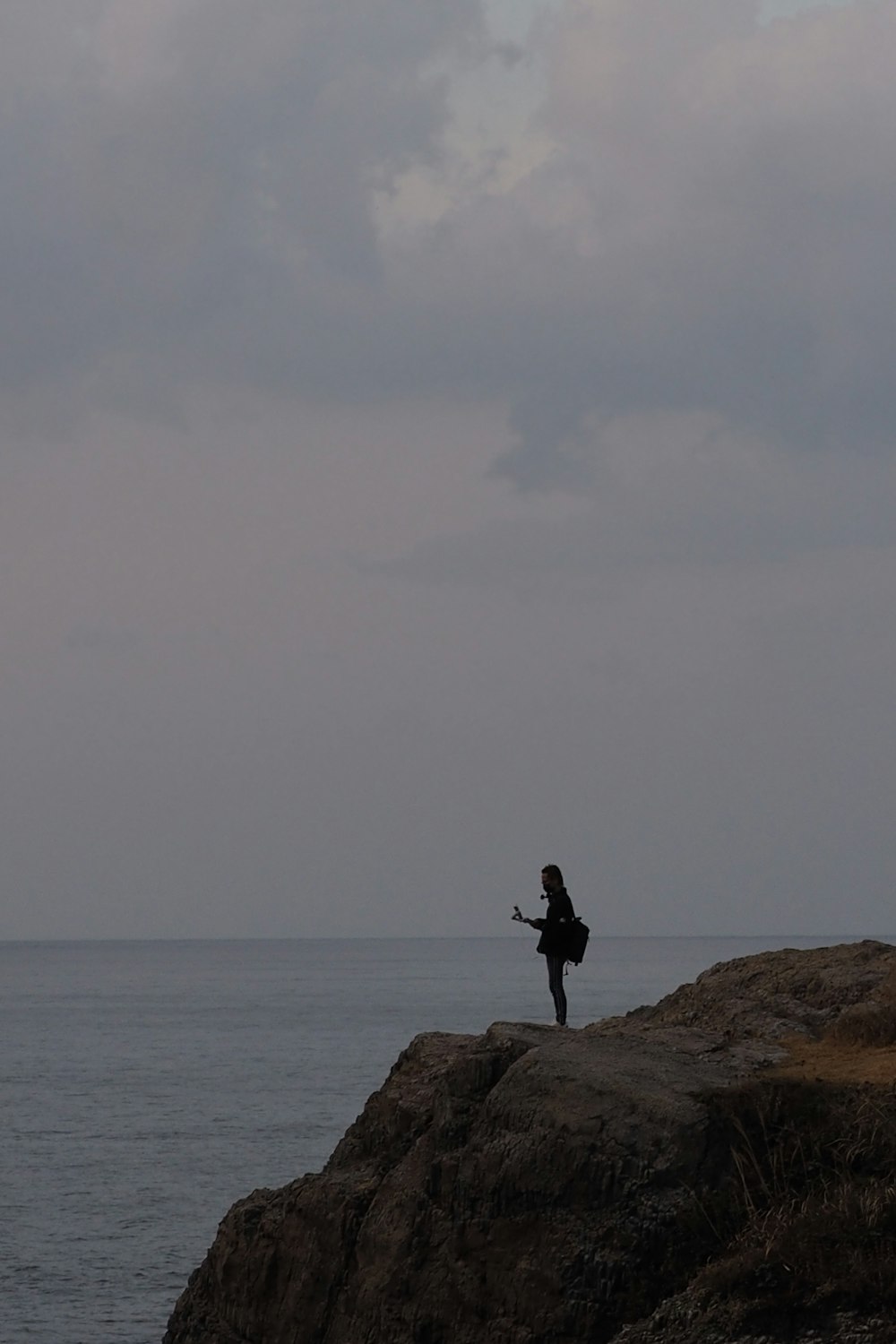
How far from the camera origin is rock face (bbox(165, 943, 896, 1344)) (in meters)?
12.7

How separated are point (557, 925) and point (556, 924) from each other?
0.11 ft

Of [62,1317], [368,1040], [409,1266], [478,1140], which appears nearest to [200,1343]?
[409,1266]

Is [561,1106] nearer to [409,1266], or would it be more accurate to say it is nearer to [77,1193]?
[409,1266]

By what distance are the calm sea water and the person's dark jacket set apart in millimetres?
9226

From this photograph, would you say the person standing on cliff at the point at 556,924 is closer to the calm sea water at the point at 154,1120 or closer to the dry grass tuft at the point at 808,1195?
the dry grass tuft at the point at 808,1195

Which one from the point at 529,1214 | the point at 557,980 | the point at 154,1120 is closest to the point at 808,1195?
the point at 529,1214

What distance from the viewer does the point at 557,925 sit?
19719mm

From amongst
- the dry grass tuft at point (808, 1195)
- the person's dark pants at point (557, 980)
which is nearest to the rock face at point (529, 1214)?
the dry grass tuft at point (808, 1195)

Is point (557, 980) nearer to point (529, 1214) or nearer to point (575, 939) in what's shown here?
point (575, 939)

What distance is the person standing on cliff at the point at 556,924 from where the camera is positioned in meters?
19.7

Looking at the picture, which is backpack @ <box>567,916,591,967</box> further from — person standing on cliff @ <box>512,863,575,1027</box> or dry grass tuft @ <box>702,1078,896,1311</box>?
dry grass tuft @ <box>702,1078,896,1311</box>

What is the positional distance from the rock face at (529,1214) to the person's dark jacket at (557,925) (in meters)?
2.56

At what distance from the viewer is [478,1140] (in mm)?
14359

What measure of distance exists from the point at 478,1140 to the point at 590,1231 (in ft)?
5.14
